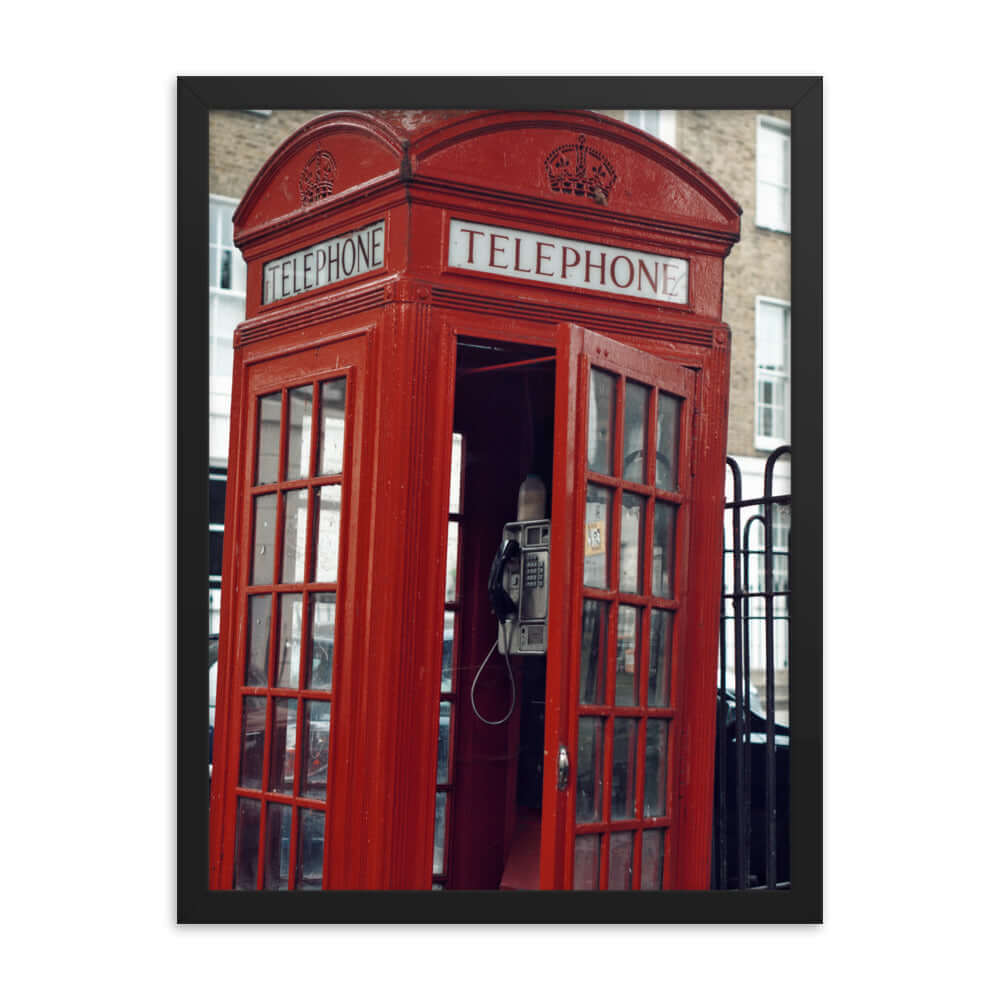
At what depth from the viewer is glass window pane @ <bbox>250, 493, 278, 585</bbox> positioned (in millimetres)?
3648

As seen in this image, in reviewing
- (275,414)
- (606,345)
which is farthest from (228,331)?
(606,345)

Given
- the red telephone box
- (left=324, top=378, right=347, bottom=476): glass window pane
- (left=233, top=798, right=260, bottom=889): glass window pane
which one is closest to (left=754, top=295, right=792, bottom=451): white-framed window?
the red telephone box

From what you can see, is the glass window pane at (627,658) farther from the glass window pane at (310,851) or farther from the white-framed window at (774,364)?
the glass window pane at (310,851)

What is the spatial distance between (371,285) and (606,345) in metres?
0.63

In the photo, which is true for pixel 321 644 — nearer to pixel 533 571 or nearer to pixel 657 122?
pixel 533 571

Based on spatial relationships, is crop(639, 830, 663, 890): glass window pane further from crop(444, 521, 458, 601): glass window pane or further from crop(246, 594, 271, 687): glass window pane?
crop(246, 594, 271, 687): glass window pane

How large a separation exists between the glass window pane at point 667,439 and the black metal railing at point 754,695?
291mm

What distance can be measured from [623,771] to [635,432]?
90cm

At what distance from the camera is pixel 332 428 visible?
3572 mm

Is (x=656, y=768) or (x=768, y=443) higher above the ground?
(x=768, y=443)

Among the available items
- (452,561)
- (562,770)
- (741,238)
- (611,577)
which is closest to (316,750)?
(562,770)

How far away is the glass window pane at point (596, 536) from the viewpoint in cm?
347

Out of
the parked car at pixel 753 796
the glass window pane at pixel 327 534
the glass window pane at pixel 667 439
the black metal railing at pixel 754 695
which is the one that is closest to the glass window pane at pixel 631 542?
the glass window pane at pixel 667 439
